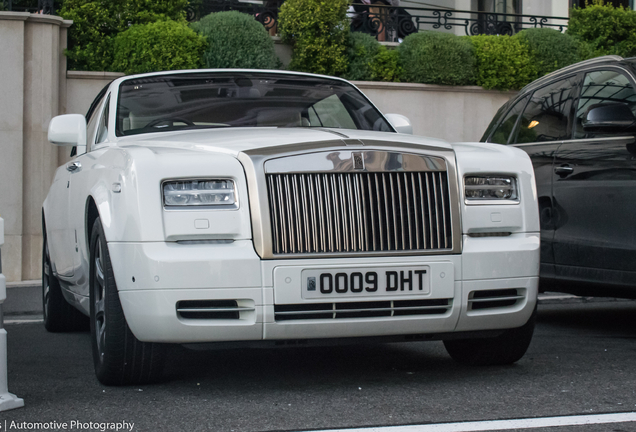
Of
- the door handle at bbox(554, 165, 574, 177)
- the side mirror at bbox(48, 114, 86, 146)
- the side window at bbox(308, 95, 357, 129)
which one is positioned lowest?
the door handle at bbox(554, 165, 574, 177)

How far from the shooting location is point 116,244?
3.84m

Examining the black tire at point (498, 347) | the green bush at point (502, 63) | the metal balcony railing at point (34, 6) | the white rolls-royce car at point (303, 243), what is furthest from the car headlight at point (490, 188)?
the green bush at point (502, 63)

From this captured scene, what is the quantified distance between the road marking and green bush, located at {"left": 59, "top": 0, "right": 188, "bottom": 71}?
10.5 meters

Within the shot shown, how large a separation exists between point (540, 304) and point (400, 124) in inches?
138

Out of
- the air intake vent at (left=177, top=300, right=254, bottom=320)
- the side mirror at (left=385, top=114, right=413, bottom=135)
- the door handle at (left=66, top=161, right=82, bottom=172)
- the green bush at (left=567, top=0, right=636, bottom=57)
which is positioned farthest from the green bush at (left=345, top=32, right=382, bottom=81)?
the air intake vent at (left=177, top=300, right=254, bottom=320)

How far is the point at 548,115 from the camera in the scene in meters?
6.32

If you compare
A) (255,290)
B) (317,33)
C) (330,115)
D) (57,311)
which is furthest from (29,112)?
(255,290)

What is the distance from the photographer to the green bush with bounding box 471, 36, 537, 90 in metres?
14.5

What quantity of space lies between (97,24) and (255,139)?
9.60 meters

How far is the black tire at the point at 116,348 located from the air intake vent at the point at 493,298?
57.8 inches

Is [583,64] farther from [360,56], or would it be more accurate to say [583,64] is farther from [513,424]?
[360,56]

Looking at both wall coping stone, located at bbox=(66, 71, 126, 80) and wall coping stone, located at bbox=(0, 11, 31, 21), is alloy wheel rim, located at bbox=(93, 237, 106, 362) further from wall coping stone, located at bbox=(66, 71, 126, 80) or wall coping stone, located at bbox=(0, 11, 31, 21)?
wall coping stone, located at bbox=(66, 71, 126, 80)

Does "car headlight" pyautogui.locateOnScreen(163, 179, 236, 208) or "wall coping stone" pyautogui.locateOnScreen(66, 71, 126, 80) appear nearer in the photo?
"car headlight" pyautogui.locateOnScreen(163, 179, 236, 208)

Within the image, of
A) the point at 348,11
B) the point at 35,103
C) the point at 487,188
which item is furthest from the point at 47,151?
the point at 487,188
